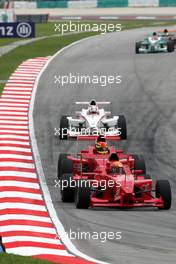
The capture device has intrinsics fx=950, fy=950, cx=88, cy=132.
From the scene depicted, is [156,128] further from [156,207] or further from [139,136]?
[156,207]

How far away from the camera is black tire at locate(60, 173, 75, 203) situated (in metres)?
23.7

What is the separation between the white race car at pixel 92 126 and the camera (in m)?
33.0

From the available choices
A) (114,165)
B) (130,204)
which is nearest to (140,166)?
(114,165)

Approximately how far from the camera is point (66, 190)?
77.9 feet

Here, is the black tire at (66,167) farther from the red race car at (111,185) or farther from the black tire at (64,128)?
the black tire at (64,128)

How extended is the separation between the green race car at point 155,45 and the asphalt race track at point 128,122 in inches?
28.1

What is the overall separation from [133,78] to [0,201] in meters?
22.9

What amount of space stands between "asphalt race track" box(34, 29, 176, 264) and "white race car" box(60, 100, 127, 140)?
0.41m

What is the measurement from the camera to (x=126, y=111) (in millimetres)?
38375

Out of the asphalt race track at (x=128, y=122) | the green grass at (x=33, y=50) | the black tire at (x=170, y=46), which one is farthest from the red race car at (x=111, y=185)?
the black tire at (x=170, y=46)

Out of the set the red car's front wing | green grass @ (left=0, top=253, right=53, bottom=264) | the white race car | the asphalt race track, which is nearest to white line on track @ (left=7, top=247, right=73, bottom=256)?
the asphalt race track

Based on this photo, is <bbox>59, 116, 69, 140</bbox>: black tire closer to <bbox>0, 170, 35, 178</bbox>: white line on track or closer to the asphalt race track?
the asphalt race track

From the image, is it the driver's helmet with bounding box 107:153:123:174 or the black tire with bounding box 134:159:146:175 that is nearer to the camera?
the driver's helmet with bounding box 107:153:123:174

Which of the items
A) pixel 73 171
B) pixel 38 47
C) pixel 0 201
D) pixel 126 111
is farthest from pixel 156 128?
pixel 38 47
